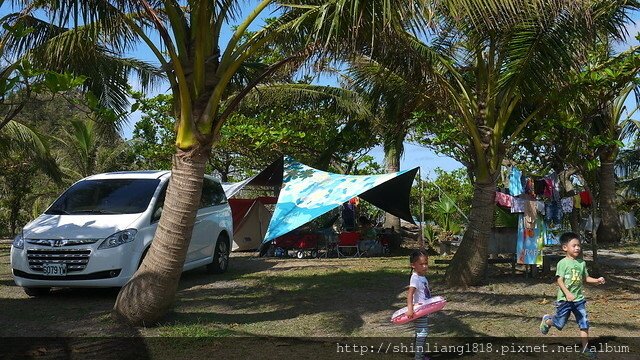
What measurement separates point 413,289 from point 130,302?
3.21 m

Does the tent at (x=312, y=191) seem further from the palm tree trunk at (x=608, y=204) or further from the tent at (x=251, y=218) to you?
the palm tree trunk at (x=608, y=204)

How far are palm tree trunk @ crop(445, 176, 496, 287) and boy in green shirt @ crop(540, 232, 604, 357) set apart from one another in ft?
11.3

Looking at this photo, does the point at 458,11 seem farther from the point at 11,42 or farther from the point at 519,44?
the point at 11,42

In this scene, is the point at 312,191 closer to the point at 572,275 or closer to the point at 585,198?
the point at 585,198

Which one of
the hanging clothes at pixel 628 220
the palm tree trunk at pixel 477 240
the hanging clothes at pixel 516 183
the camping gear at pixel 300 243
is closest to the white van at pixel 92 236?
the palm tree trunk at pixel 477 240

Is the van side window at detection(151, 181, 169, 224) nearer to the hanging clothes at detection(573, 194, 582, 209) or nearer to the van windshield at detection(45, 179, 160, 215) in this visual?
the van windshield at detection(45, 179, 160, 215)

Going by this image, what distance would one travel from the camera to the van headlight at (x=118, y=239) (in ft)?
30.3

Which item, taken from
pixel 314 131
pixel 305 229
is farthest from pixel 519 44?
pixel 314 131

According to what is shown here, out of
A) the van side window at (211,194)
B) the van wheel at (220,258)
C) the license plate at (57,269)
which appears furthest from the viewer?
the van wheel at (220,258)

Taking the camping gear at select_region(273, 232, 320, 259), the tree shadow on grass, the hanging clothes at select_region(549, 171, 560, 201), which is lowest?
the tree shadow on grass

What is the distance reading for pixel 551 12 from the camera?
302 inches

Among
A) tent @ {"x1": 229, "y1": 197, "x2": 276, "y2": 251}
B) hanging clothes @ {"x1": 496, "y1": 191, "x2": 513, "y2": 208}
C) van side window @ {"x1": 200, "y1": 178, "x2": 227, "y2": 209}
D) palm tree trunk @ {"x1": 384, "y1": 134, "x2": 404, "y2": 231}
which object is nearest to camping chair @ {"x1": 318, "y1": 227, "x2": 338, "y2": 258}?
tent @ {"x1": 229, "y1": 197, "x2": 276, "y2": 251}

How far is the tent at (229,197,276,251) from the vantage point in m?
18.5

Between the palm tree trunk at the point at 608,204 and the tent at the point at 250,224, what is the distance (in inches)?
437
